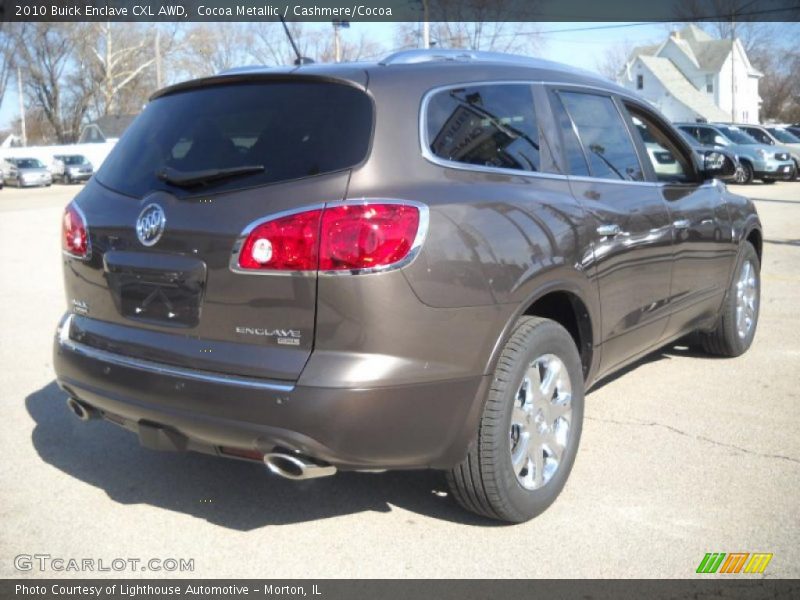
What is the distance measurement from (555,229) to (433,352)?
36.1 inches

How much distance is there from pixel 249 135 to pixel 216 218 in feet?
1.28

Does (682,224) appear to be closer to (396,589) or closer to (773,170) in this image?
(396,589)

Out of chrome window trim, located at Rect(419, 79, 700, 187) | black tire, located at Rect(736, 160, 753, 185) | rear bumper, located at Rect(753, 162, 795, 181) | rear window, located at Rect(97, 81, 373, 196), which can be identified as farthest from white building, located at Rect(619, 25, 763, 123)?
rear window, located at Rect(97, 81, 373, 196)

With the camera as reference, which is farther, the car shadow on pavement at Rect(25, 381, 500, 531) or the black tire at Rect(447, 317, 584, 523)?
the car shadow on pavement at Rect(25, 381, 500, 531)

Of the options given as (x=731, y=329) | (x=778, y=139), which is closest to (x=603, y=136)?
(x=731, y=329)

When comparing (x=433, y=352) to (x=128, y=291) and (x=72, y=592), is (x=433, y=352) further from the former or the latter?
(x=72, y=592)

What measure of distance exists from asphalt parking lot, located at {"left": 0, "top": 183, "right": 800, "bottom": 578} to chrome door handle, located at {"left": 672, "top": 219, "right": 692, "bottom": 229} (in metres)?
1.05

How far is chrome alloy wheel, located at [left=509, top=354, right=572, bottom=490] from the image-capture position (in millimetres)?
3502

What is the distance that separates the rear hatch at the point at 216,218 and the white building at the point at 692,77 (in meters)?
65.9

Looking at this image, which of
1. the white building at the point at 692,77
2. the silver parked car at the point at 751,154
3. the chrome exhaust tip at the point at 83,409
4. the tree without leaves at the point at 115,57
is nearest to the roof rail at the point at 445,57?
the chrome exhaust tip at the point at 83,409

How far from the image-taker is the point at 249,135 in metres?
3.23

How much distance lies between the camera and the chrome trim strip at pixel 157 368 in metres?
2.92

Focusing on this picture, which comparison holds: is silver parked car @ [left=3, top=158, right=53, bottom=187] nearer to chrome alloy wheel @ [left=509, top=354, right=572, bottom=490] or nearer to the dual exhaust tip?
chrome alloy wheel @ [left=509, top=354, right=572, bottom=490]

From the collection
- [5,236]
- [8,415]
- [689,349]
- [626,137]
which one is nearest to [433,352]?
[626,137]
